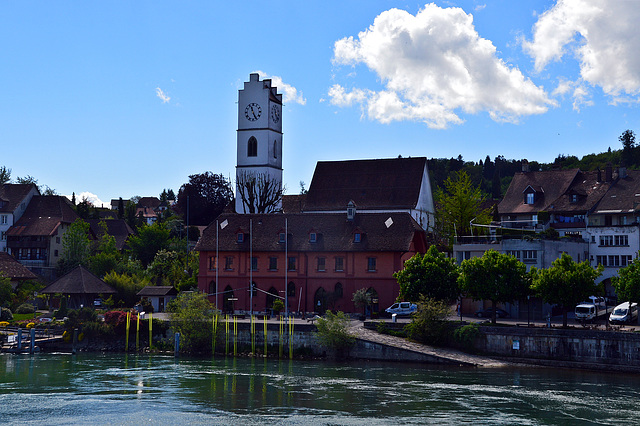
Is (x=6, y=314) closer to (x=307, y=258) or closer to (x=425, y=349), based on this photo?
(x=307, y=258)

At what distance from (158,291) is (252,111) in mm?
35580

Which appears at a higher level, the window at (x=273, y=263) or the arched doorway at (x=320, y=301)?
the window at (x=273, y=263)

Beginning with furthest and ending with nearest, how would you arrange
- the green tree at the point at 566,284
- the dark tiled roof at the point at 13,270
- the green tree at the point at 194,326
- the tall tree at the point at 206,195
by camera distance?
the tall tree at the point at 206,195 < the dark tiled roof at the point at 13,270 < the green tree at the point at 194,326 < the green tree at the point at 566,284

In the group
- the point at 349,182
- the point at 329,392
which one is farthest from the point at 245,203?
the point at 329,392

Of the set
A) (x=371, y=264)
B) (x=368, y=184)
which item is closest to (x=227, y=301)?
(x=371, y=264)

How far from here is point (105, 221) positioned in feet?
417

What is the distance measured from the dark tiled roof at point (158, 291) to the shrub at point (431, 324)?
96.3ft

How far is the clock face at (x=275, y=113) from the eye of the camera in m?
109

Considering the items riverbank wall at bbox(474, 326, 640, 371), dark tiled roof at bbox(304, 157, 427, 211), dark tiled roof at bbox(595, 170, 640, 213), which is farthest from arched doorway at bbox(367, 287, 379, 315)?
dark tiled roof at bbox(595, 170, 640, 213)

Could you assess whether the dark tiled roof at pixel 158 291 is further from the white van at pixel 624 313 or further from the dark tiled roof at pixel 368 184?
the white van at pixel 624 313

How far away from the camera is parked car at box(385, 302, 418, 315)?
221 feet

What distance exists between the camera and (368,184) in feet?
316

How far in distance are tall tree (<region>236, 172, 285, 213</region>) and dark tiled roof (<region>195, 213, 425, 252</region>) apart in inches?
875

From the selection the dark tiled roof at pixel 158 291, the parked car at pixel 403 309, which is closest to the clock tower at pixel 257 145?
the dark tiled roof at pixel 158 291
